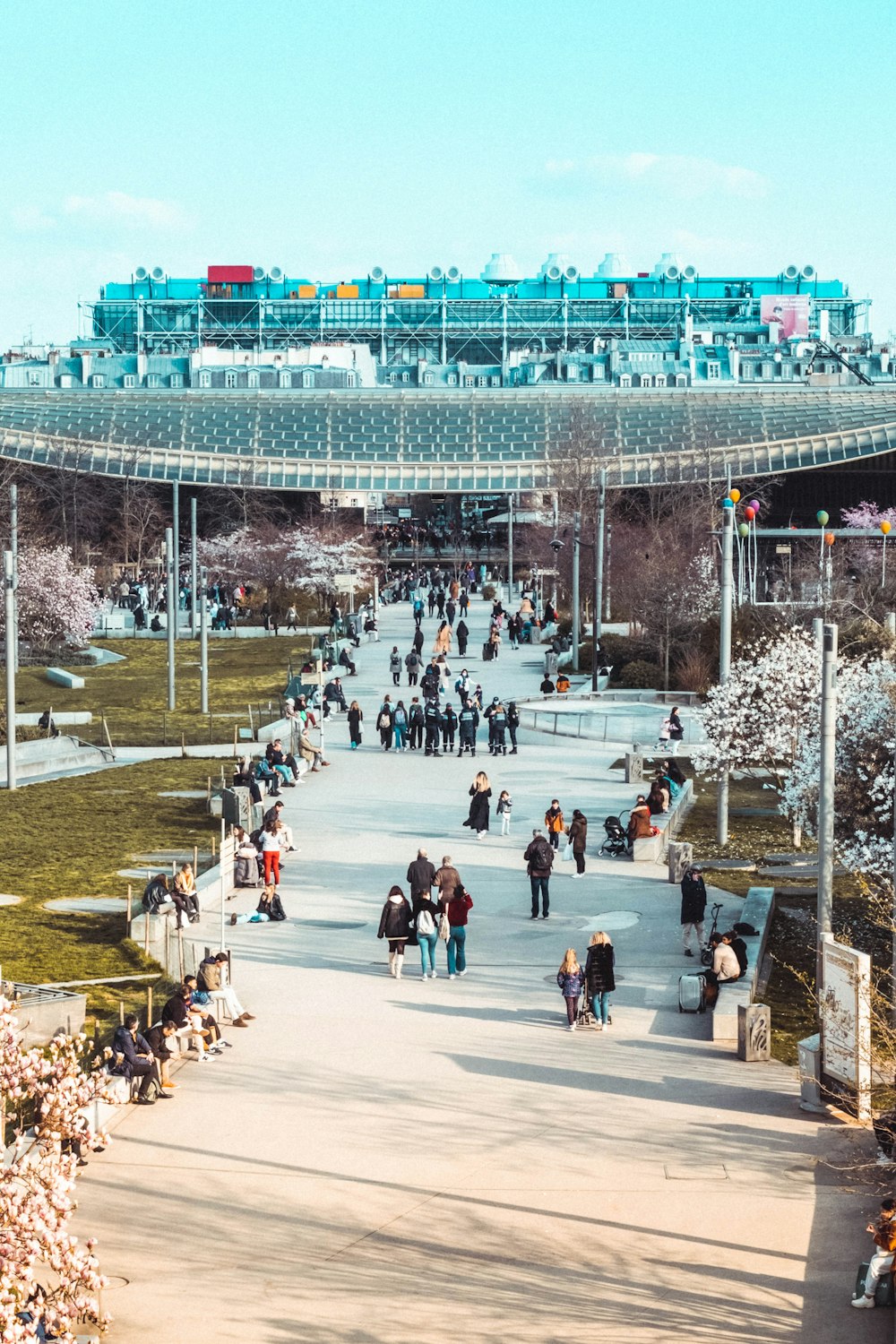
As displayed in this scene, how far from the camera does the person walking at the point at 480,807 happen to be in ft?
98.1

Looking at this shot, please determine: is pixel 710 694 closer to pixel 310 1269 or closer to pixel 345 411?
pixel 310 1269

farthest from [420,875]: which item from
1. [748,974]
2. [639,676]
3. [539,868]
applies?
[639,676]

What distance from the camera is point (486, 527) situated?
11212 cm

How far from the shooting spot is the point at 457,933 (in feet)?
70.9

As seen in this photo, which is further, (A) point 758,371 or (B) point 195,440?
(A) point 758,371

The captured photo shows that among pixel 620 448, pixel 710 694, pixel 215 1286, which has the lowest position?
pixel 215 1286

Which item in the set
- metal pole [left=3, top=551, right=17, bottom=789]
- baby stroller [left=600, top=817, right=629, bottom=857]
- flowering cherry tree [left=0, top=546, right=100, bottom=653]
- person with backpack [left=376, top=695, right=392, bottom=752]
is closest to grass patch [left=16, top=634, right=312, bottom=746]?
flowering cherry tree [left=0, top=546, right=100, bottom=653]

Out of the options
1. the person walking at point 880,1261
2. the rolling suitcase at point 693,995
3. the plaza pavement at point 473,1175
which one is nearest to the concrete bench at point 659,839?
the plaza pavement at point 473,1175

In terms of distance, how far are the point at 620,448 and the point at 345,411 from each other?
18.8 meters

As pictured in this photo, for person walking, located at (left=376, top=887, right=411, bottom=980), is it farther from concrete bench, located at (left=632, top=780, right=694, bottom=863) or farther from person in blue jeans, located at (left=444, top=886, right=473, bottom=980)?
concrete bench, located at (left=632, top=780, right=694, bottom=863)

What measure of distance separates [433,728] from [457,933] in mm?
→ 18160

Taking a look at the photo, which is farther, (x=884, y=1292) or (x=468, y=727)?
(x=468, y=727)

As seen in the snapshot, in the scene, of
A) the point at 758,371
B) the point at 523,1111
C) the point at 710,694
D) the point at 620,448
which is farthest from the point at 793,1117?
the point at 758,371

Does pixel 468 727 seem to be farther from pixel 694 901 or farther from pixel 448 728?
pixel 694 901
